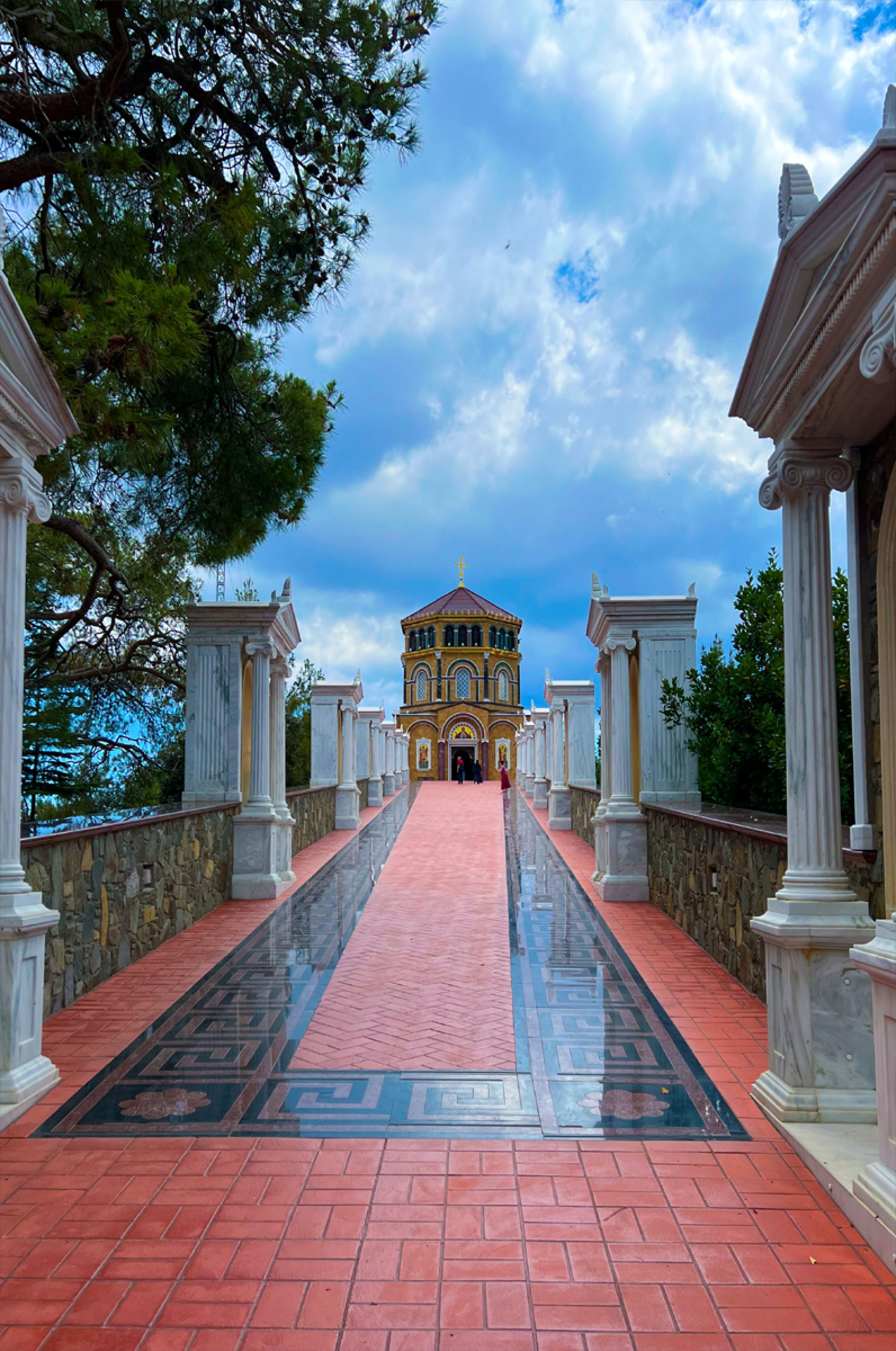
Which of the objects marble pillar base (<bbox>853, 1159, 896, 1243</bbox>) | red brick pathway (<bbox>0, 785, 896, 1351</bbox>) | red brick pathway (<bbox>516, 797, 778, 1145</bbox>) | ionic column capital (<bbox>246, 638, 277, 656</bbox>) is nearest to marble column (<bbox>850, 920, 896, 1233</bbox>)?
marble pillar base (<bbox>853, 1159, 896, 1243</bbox>)

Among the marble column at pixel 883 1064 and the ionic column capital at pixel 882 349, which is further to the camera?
the marble column at pixel 883 1064

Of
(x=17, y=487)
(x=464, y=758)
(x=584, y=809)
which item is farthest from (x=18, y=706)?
(x=464, y=758)

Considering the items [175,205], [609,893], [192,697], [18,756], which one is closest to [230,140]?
[175,205]

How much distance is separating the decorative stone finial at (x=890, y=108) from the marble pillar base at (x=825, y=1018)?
9.89 ft

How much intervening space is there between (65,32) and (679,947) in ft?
25.4

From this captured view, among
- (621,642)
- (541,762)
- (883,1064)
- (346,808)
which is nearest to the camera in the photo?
(883,1064)

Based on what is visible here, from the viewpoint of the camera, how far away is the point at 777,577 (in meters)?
11.9

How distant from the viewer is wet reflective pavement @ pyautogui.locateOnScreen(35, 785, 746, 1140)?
4.24 m

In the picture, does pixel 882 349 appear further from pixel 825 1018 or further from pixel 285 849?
pixel 285 849

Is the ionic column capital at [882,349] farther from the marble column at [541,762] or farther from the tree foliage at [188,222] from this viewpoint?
the marble column at [541,762]

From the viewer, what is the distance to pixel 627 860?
1055 cm

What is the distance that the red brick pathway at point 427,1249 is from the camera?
2744 millimetres

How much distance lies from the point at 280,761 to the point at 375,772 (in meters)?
16.7

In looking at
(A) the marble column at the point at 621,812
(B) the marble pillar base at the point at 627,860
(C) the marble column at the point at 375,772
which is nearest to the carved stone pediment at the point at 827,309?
(A) the marble column at the point at 621,812
